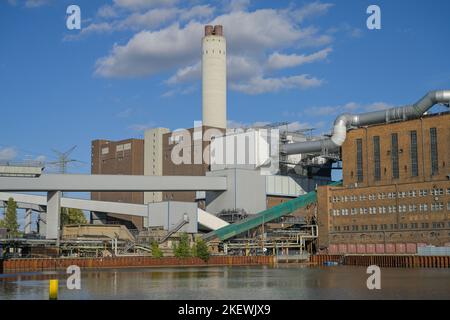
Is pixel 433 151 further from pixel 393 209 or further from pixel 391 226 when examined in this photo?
pixel 391 226

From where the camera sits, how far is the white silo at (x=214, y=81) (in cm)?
14650

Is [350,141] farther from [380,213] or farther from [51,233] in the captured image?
[51,233]

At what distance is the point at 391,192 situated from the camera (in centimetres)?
9962

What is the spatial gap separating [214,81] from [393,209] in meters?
60.8

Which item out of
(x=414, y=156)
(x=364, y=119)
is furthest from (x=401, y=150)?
(x=364, y=119)

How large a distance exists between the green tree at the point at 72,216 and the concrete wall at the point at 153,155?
2047 centimetres

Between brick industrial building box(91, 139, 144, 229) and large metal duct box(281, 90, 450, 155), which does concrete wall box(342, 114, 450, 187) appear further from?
brick industrial building box(91, 139, 144, 229)

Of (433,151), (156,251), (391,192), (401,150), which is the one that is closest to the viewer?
(433,151)

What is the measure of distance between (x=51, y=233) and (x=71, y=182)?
8717mm

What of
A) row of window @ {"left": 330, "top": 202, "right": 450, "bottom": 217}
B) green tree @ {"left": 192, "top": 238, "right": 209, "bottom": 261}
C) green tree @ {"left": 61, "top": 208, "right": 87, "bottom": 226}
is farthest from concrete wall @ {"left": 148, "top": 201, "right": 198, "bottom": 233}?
row of window @ {"left": 330, "top": 202, "right": 450, "bottom": 217}

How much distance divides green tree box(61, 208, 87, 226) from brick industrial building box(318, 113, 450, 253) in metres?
48.9

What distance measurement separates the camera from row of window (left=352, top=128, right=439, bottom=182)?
95688 mm

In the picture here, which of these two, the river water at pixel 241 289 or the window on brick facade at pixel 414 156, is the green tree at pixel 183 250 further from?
the river water at pixel 241 289
